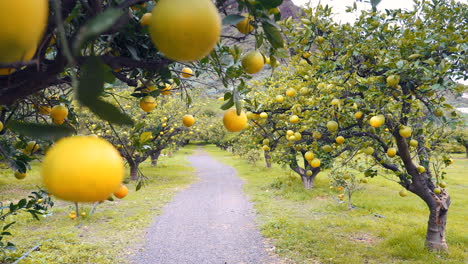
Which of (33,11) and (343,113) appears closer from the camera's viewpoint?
(33,11)

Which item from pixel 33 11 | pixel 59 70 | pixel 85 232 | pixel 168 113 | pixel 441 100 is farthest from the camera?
pixel 168 113

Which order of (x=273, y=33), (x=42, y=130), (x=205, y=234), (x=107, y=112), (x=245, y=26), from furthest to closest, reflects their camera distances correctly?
(x=205, y=234) → (x=245, y=26) → (x=273, y=33) → (x=42, y=130) → (x=107, y=112)

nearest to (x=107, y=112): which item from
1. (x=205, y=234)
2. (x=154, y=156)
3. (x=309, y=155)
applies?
(x=309, y=155)

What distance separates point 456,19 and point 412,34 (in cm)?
104

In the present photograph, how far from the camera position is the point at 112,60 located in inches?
27.5

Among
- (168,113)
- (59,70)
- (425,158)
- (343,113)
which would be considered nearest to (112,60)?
(59,70)

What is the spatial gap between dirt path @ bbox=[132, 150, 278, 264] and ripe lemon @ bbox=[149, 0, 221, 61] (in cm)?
512

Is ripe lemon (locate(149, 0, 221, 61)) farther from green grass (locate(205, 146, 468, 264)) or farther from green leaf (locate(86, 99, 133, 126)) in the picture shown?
green grass (locate(205, 146, 468, 264))

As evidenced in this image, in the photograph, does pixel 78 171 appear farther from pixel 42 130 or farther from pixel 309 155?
pixel 309 155

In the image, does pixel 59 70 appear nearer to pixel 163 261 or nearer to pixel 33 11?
pixel 33 11

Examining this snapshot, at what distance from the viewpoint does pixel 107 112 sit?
54 centimetres

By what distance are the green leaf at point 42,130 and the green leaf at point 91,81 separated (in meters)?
0.19

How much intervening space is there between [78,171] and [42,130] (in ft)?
0.73

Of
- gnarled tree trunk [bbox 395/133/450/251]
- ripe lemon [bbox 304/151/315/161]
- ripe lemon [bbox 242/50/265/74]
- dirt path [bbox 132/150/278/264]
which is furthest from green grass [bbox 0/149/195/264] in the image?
gnarled tree trunk [bbox 395/133/450/251]
